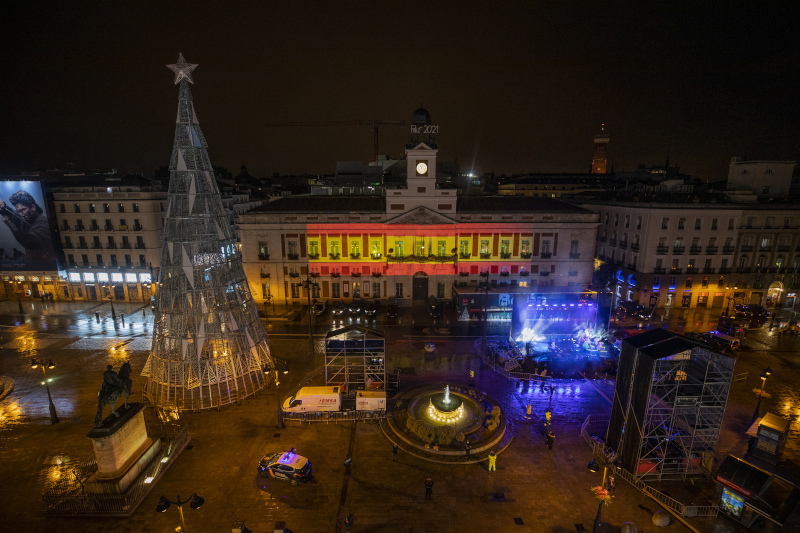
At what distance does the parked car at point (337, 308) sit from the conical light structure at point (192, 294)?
1911 centimetres

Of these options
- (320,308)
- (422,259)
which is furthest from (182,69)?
(422,259)

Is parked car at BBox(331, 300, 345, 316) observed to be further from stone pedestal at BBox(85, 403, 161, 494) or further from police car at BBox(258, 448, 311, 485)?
stone pedestal at BBox(85, 403, 161, 494)

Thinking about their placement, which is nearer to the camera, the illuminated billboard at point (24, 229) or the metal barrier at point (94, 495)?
the metal barrier at point (94, 495)

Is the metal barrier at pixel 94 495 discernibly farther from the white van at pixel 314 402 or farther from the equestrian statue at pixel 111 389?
the white van at pixel 314 402

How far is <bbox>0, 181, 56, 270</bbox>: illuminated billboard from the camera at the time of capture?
4719 centimetres

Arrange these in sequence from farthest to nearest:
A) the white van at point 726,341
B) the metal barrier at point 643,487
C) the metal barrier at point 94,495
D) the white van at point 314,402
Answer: the white van at point 726,341
the white van at point 314,402
the metal barrier at point 643,487
the metal barrier at point 94,495

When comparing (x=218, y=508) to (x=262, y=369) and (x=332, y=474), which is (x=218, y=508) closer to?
(x=332, y=474)

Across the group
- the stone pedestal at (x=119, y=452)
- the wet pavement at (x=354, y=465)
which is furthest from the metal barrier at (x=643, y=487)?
the stone pedestal at (x=119, y=452)

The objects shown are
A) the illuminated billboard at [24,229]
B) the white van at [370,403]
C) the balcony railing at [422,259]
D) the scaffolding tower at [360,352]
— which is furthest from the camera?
the balcony railing at [422,259]

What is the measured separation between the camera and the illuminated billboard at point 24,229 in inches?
1858

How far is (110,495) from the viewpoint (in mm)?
18094

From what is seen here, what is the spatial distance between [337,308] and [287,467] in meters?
28.2

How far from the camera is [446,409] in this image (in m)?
23.9

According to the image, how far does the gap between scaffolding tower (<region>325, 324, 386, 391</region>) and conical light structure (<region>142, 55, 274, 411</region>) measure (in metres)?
6.73
